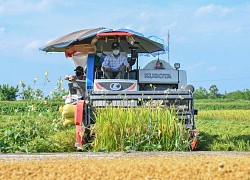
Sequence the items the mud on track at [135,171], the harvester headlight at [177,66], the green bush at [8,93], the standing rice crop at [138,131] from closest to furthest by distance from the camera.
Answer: the mud on track at [135,171] → the standing rice crop at [138,131] → the harvester headlight at [177,66] → the green bush at [8,93]

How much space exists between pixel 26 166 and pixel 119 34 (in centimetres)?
631

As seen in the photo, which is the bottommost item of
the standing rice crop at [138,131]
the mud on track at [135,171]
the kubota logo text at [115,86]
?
the mud on track at [135,171]

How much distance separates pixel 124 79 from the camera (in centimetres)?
1141

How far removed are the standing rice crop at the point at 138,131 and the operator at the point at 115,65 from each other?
7.37 ft

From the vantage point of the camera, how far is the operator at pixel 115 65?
1153 cm

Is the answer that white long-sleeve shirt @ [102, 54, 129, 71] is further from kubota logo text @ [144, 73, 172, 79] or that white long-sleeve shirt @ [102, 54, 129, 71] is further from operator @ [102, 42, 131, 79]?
kubota logo text @ [144, 73, 172, 79]

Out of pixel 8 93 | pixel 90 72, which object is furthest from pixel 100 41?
pixel 8 93

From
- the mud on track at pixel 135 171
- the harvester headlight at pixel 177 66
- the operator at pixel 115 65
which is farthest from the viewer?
the harvester headlight at pixel 177 66

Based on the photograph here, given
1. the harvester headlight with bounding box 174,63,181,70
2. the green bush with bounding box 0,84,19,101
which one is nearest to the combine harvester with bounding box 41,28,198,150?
the harvester headlight with bounding box 174,63,181,70

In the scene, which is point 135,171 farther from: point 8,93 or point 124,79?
point 8,93

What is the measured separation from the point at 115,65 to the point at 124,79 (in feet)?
1.43

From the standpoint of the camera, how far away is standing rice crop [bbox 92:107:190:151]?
8.88 meters

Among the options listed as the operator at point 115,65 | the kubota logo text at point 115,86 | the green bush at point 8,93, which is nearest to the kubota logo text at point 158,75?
the operator at point 115,65

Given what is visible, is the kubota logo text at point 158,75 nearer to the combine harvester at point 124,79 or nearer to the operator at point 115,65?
the combine harvester at point 124,79
